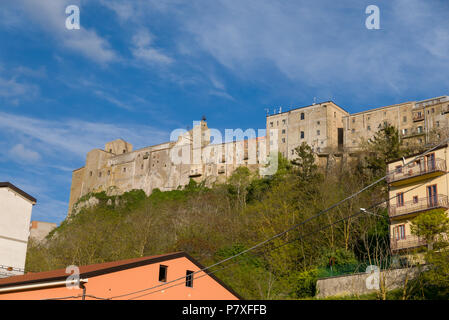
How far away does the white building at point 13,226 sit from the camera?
32969 millimetres

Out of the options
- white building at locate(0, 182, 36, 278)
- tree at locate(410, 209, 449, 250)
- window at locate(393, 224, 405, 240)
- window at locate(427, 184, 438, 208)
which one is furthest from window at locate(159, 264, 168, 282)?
window at locate(427, 184, 438, 208)

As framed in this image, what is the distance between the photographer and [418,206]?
111ft

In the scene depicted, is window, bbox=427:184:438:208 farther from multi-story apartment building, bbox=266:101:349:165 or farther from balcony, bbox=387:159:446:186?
multi-story apartment building, bbox=266:101:349:165

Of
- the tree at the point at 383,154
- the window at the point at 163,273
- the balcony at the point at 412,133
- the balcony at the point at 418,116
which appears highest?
the balcony at the point at 418,116

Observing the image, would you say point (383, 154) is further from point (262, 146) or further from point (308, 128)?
point (262, 146)

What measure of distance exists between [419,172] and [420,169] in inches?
8.7

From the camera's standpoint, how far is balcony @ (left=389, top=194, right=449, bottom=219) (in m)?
32.7

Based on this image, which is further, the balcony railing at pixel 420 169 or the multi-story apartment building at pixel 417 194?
the balcony railing at pixel 420 169

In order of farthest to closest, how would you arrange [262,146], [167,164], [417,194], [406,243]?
1. [167,164]
2. [262,146]
3. [417,194]
4. [406,243]

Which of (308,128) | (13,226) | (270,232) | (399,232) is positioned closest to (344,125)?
(308,128)

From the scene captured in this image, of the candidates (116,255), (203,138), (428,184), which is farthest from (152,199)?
(428,184)

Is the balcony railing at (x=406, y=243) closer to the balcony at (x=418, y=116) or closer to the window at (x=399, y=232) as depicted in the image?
the window at (x=399, y=232)

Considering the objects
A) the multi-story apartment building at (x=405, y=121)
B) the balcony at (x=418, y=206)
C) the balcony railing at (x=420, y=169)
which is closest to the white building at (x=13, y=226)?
the balcony at (x=418, y=206)

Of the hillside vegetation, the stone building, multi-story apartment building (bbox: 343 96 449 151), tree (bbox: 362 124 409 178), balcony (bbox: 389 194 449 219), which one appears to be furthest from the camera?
the stone building
